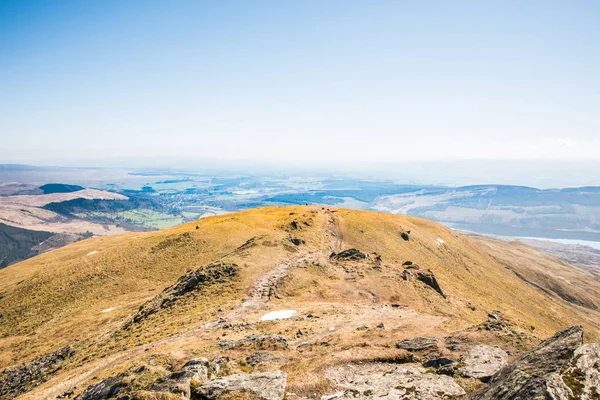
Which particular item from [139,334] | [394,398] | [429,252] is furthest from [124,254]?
[429,252]

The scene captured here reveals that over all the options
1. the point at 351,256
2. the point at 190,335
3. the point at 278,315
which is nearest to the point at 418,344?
the point at 278,315

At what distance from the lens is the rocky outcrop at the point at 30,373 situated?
3086 cm

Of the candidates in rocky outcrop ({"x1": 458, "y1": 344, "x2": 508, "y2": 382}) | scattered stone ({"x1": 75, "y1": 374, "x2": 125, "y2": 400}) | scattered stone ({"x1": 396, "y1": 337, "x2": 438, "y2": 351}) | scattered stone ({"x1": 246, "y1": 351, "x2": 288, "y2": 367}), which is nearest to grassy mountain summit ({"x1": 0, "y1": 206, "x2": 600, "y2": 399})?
scattered stone ({"x1": 246, "y1": 351, "x2": 288, "y2": 367})

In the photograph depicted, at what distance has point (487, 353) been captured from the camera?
20.7 metres

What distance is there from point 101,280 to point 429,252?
3219 inches

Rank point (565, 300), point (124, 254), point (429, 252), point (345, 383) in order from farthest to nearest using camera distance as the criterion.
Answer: point (565, 300), point (429, 252), point (124, 254), point (345, 383)

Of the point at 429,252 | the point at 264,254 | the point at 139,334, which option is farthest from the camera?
A: the point at 429,252

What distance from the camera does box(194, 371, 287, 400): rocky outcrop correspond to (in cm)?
1599

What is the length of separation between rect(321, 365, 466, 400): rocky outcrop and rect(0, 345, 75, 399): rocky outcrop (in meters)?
31.3

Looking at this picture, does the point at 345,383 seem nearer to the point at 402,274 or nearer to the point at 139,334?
the point at 139,334

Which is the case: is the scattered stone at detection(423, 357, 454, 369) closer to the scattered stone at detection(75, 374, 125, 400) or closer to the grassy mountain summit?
the grassy mountain summit

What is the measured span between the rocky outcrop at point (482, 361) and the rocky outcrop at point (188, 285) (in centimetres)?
3566

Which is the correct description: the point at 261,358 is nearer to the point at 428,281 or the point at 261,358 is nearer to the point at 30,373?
the point at 30,373

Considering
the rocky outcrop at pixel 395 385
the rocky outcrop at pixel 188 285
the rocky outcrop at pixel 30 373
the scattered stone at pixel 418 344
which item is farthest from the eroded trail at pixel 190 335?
the scattered stone at pixel 418 344
